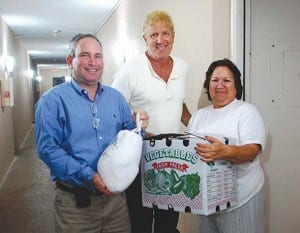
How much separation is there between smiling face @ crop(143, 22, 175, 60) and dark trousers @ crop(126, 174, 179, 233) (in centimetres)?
73

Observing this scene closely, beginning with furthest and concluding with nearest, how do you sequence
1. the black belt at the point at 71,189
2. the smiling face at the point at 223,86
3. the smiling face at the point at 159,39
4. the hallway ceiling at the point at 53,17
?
the hallway ceiling at the point at 53,17
the smiling face at the point at 159,39
the smiling face at the point at 223,86
the black belt at the point at 71,189

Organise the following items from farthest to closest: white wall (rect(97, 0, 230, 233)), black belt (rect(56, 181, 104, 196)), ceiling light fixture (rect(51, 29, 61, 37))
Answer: ceiling light fixture (rect(51, 29, 61, 37)) < white wall (rect(97, 0, 230, 233)) < black belt (rect(56, 181, 104, 196))

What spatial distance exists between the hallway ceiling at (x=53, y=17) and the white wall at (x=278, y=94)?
3037mm

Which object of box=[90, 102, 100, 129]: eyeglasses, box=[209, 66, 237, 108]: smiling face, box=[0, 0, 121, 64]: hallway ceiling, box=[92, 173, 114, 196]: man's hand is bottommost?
box=[92, 173, 114, 196]: man's hand

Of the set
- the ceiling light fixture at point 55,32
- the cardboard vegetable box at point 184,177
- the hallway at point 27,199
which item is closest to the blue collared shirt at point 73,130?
the cardboard vegetable box at point 184,177

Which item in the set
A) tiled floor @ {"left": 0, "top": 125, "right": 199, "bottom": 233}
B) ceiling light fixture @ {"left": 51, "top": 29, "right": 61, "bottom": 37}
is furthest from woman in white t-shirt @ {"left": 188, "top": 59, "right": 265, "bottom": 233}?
ceiling light fixture @ {"left": 51, "top": 29, "right": 61, "bottom": 37}

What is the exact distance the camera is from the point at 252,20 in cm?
212

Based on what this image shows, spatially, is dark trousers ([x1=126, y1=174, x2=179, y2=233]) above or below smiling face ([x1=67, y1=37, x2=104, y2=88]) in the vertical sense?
below

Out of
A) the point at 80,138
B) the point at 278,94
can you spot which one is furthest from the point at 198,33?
the point at 80,138

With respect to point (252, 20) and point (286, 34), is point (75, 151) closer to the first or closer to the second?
point (252, 20)

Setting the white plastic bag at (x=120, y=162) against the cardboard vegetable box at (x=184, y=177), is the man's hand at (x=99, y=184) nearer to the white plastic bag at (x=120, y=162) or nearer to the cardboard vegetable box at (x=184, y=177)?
the white plastic bag at (x=120, y=162)

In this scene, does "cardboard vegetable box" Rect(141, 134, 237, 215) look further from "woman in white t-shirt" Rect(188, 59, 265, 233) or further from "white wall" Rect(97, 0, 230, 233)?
"white wall" Rect(97, 0, 230, 233)

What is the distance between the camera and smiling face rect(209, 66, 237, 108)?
167 centimetres

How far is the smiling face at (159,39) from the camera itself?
1838 mm
